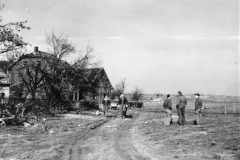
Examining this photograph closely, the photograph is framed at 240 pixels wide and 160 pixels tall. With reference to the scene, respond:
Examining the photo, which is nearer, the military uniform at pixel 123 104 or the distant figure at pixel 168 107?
the distant figure at pixel 168 107

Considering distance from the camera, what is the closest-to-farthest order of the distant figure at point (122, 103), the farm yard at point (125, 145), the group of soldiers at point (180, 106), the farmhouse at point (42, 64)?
the farm yard at point (125, 145) → the group of soldiers at point (180, 106) → the distant figure at point (122, 103) → the farmhouse at point (42, 64)

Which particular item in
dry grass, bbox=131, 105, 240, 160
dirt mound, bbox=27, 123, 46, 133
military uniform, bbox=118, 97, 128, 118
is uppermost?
military uniform, bbox=118, 97, 128, 118

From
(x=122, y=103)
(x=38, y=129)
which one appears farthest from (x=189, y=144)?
(x=122, y=103)

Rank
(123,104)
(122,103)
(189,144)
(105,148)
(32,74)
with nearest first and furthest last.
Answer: (105,148) → (189,144) → (122,103) → (123,104) → (32,74)

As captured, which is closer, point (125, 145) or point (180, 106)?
point (125, 145)

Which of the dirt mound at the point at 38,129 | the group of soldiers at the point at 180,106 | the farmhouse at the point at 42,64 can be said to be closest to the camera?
the dirt mound at the point at 38,129

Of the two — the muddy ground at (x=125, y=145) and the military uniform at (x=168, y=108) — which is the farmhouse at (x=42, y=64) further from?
the military uniform at (x=168, y=108)

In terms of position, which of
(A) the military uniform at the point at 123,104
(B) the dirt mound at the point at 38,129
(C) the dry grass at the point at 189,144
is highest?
(A) the military uniform at the point at 123,104

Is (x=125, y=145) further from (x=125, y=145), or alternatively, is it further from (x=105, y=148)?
(x=105, y=148)

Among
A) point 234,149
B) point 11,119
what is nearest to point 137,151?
point 234,149

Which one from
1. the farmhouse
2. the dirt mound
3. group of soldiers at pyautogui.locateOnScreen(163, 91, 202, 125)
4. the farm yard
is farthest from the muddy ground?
the farmhouse

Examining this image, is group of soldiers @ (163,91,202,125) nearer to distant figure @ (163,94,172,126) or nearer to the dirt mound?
distant figure @ (163,94,172,126)

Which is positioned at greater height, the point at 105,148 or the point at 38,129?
the point at 105,148

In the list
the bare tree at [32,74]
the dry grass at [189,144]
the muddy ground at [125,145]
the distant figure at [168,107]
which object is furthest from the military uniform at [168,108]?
the bare tree at [32,74]
